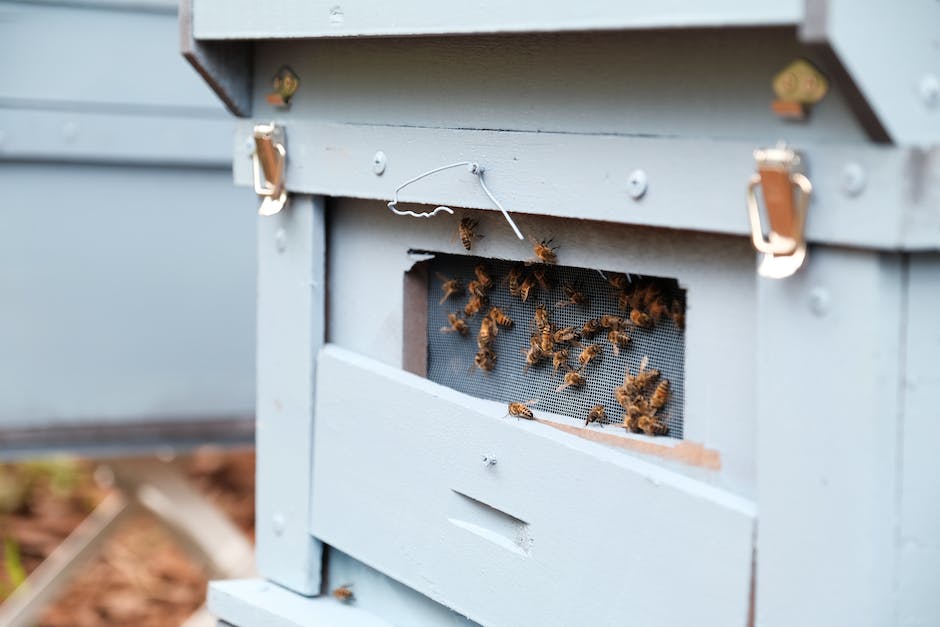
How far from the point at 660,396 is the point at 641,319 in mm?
73

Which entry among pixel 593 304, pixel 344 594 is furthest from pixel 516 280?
pixel 344 594

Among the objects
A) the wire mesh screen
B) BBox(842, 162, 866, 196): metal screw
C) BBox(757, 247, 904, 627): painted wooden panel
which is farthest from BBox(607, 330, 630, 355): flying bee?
BBox(842, 162, 866, 196): metal screw

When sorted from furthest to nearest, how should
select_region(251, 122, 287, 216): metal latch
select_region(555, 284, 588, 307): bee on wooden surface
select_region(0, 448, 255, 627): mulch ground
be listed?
select_region(0, 448, 255, 627): mulch ground → select_region(251, 122, 287, 216): metal latch → select_region(555, 284, 588, 307): bee on wooden surface

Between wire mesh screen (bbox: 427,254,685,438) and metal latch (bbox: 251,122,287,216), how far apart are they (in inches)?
8.3

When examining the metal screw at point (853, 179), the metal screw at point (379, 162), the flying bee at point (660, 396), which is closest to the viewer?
the metal screw at point (853, 179)

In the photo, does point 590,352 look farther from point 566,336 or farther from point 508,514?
point 508,514

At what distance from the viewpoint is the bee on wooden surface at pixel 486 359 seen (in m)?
1.28

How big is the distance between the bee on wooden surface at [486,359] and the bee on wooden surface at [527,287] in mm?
84

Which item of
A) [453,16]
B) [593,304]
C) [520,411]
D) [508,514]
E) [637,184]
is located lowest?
[508,514]

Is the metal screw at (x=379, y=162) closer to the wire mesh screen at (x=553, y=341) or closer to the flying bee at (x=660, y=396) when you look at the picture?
the wire mesh screen at (x=553, y=341)

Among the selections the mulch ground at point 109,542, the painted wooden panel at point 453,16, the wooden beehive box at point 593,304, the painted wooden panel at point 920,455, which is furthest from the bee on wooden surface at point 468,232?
the mulch ground at point 109,542

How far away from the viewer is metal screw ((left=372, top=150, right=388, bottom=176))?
1269mm

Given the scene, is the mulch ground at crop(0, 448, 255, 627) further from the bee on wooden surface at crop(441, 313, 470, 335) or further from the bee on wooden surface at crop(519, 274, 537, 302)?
the bee on wooden surface at crop(519, 274, 537, 302)

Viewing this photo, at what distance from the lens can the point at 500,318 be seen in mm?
1265
